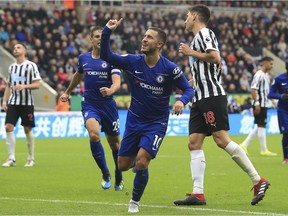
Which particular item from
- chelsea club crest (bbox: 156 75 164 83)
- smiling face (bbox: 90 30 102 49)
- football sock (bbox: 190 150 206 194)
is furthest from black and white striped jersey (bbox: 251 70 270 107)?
chelsea club crest (bbox: 156 75 164 83)

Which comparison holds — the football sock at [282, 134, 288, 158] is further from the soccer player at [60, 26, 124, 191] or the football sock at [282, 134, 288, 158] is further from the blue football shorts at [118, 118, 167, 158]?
the blue football shorts at [118, 118, 167, 158]

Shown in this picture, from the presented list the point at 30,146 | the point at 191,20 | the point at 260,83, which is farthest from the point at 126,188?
the point at 260,83

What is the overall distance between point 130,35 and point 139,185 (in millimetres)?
28134

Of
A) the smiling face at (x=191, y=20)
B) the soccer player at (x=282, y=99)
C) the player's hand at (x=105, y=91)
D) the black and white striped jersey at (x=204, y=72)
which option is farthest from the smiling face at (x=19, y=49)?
the black and white striped jersey at (x=204, y=72)

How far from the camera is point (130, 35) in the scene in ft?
122

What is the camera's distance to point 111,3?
40438 mm

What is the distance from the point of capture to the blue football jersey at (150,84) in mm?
9781

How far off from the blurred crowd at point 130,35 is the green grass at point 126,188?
13210mm

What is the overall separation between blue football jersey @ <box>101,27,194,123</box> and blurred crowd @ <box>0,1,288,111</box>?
22.3 meters

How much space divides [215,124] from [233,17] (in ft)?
107

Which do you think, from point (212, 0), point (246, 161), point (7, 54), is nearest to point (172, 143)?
point (7, 54)

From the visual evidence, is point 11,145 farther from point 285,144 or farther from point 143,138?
point 143,138

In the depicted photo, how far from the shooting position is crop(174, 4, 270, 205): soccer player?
33.3ft

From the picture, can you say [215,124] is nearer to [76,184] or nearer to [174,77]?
[174,77]
